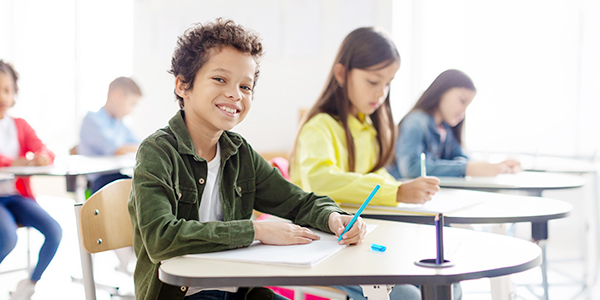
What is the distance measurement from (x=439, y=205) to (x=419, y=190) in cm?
8

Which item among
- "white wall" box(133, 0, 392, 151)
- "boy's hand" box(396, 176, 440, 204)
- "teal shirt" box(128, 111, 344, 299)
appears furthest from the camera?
"white wall" box(133, 0, 392, 151)

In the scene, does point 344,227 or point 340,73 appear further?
point 340,73

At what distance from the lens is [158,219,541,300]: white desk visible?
2.41 feet

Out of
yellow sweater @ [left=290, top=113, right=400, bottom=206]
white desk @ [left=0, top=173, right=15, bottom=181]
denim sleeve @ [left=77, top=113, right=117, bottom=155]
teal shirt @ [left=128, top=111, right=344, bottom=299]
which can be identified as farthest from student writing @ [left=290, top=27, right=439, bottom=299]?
denim sleeve @ [left=77, top=113, right=117, bottom=155]

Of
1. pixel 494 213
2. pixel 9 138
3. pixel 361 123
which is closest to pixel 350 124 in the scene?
pixel 361 123

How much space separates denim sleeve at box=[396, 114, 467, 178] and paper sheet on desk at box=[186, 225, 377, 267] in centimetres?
133

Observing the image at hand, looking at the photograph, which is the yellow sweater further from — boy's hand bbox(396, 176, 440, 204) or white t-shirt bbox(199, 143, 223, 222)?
white t-shirt bbox(199, 143, 223, 222)

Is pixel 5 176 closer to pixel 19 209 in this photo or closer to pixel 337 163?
pixel 19 209

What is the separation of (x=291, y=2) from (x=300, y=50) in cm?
42

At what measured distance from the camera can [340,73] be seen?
1776mm

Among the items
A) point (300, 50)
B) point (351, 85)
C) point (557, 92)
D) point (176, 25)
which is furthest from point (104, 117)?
point (557, 92)

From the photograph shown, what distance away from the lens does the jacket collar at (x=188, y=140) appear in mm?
1038

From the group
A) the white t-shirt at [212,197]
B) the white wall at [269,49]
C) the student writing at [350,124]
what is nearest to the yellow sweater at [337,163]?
the student writing at [350,124]

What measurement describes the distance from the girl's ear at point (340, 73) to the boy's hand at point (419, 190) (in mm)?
530
